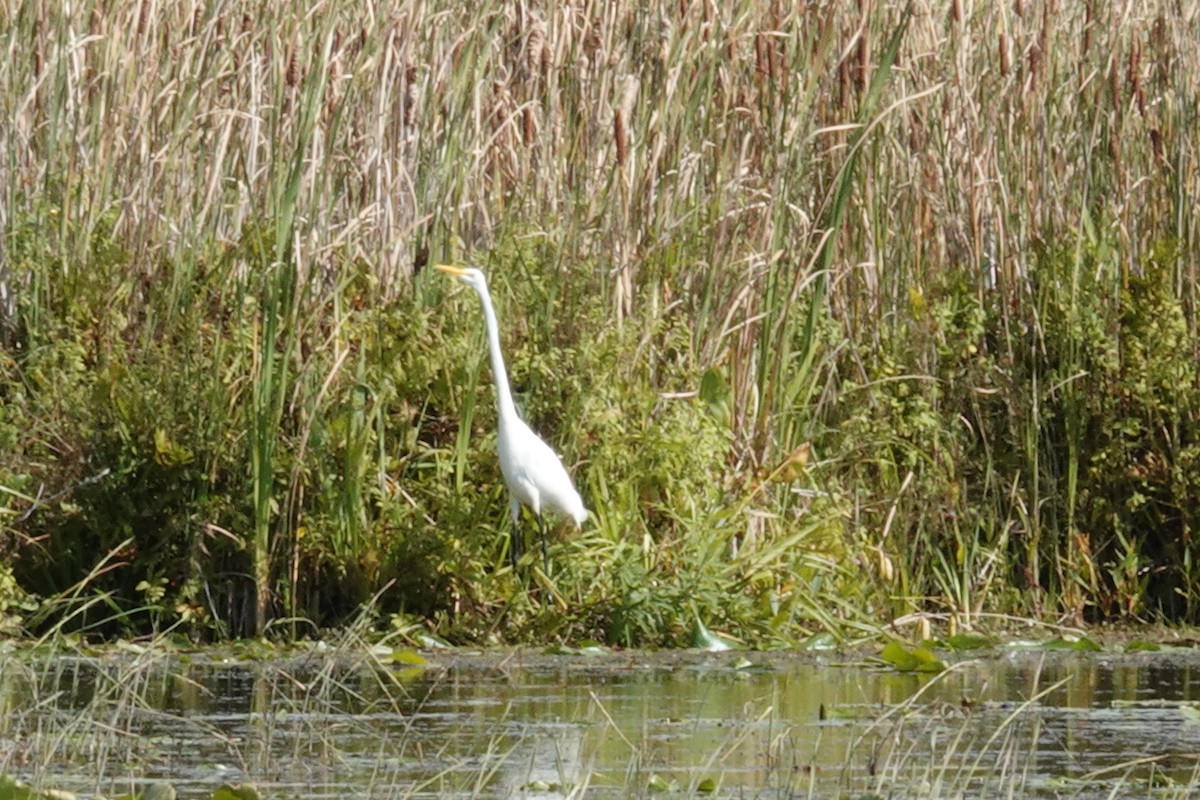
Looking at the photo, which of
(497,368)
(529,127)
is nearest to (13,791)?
(497,368)

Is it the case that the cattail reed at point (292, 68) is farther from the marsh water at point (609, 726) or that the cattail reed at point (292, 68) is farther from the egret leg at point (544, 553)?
the marsh water at point (609, 726)

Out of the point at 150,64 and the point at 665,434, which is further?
the point at 150,64

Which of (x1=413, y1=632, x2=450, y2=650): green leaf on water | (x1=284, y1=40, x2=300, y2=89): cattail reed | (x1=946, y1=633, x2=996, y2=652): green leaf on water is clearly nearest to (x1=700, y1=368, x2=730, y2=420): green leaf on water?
(x1=946, y1=633, x2=996, y2=652): green leaf on water

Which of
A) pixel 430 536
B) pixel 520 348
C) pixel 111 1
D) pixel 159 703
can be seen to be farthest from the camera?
pixel 111 1

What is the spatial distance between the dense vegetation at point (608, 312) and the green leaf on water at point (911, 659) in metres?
0.50

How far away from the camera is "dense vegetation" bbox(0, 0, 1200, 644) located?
5934 millimetres

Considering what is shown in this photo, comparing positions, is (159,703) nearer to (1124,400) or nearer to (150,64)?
(150,64)

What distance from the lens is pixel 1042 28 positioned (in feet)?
22.8

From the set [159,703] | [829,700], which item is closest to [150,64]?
[159,703]

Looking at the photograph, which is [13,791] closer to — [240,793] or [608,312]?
[240,793]

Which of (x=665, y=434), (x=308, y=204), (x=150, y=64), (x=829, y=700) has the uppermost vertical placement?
(x=150, y=64)

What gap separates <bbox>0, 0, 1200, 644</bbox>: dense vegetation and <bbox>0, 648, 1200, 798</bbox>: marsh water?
475 millimetres

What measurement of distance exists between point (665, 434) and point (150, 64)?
7.05ft

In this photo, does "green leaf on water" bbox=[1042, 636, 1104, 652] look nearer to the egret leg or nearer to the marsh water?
the marsh water
